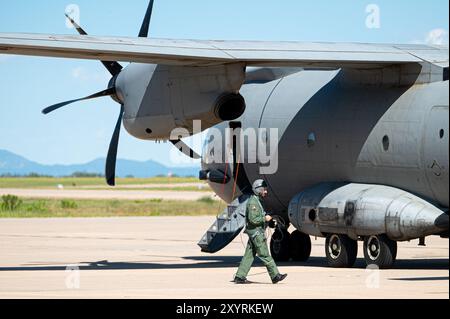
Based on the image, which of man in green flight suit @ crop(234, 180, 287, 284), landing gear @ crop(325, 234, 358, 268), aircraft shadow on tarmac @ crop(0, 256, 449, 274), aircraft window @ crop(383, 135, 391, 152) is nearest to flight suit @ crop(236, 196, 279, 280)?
man in green flight suit @ crop(234, 180, 287, 284)

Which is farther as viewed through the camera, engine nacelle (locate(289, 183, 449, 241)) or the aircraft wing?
engine nacelle (locate(289, 183, 449, 241))

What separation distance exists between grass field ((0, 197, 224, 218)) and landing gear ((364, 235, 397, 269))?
29.4 metres

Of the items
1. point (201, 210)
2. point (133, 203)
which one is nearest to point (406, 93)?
point (201, 210)

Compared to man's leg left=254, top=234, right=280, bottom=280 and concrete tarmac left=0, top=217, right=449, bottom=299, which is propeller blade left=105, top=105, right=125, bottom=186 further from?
man's leg left=254, top=234, right=280, bottom=280

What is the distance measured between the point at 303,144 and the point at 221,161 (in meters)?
3.50

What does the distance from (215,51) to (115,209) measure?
39.2 m

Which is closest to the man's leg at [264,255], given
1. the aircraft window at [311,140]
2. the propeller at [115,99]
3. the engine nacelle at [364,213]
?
the engine nacelle at [364,213]

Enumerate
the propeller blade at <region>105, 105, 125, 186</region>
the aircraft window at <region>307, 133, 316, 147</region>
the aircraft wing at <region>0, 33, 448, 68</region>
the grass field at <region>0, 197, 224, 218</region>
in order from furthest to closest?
the grass field at <region>0, 197, 224, 218</region> < the propeller blade at <region>105, 105, 125, 186</region> < the aircraft window at <region>307, 133, 316, 147</region> < the aircraft wing at <region>0, 33, 448, 68</region>

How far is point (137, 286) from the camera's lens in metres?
18.9

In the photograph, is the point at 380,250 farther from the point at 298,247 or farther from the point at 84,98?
the point at 84,98

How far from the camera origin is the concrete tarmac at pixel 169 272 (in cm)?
1778

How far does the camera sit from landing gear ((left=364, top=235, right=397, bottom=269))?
71.7ft

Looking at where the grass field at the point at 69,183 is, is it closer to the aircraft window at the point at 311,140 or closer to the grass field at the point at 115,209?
the grass field at the point at 115,209
